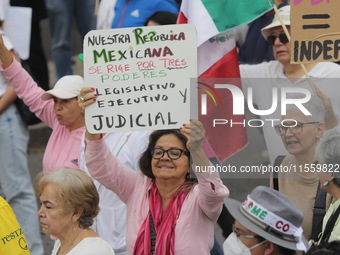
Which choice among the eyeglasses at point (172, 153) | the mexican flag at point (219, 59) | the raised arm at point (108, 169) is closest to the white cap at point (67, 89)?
the mexican flag at point (219, 59)

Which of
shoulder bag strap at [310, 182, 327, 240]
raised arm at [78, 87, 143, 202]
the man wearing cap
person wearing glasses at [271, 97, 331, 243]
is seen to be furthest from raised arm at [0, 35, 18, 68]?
shoulder bag strap at [310, 182, 327, 240]

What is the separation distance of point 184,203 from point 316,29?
1209 millimetres

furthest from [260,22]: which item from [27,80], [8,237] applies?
[8,237]

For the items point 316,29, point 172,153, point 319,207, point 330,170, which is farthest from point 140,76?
point 319,207

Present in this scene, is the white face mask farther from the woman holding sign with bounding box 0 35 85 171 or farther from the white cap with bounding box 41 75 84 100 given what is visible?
the white cap with bounding box 41 75 84 100

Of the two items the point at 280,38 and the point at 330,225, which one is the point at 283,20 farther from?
the point at 330,225

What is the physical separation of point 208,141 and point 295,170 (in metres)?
0.91

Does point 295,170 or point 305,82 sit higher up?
point 305,82

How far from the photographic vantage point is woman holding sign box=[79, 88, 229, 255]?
5332mm

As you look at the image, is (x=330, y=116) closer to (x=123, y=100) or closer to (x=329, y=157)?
(x=329, y=157)

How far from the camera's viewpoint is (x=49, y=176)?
5.34m

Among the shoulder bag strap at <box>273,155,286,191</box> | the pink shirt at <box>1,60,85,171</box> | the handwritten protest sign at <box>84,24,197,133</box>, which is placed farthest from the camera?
the pink shirt at <box>1,60,85,171</box>

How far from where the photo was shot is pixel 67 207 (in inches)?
207

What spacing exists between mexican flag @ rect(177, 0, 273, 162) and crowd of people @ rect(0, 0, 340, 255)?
0.73 ft
